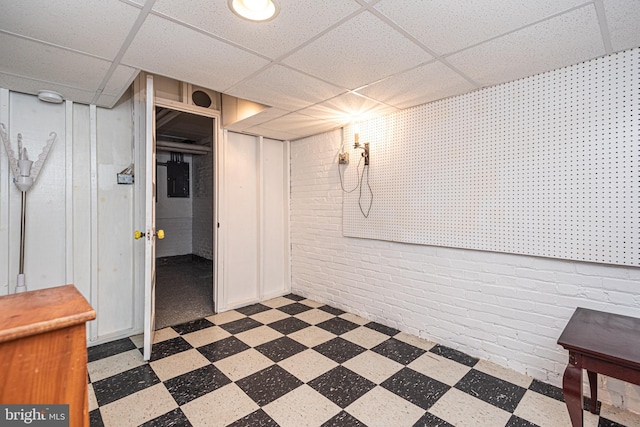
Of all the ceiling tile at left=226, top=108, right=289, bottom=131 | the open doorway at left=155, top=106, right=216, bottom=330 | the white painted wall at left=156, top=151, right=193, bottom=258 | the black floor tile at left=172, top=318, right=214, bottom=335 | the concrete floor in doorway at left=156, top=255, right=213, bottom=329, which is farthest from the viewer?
the white painted wall at left=156, top=151, right=193, bottom=258

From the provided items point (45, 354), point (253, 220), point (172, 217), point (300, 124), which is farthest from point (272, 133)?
point (172, 217)

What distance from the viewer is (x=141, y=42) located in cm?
167

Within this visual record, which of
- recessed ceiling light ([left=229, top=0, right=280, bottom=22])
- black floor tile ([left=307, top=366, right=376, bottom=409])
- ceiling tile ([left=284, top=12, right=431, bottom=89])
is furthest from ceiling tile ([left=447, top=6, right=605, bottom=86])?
black floor tile ([left=307, top=366, right=376, bottom=409])

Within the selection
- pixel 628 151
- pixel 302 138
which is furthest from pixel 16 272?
pixel 628 151

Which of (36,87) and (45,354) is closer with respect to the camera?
(45,354)

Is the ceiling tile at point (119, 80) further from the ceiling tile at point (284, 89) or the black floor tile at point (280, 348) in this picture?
the black floor tile at point (280, 348)

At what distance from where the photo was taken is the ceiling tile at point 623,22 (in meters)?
1.34

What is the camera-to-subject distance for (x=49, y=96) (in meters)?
2.37

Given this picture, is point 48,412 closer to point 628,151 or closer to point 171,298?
point 628,151

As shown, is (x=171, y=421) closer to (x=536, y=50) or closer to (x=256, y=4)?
(x=256, y=4)

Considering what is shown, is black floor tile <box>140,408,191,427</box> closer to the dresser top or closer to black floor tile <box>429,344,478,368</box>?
the dresser top

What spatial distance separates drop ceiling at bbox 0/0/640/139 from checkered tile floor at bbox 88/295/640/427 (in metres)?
2.12

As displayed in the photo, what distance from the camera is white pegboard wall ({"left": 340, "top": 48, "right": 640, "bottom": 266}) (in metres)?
1.78

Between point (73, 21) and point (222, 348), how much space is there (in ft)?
7.94
